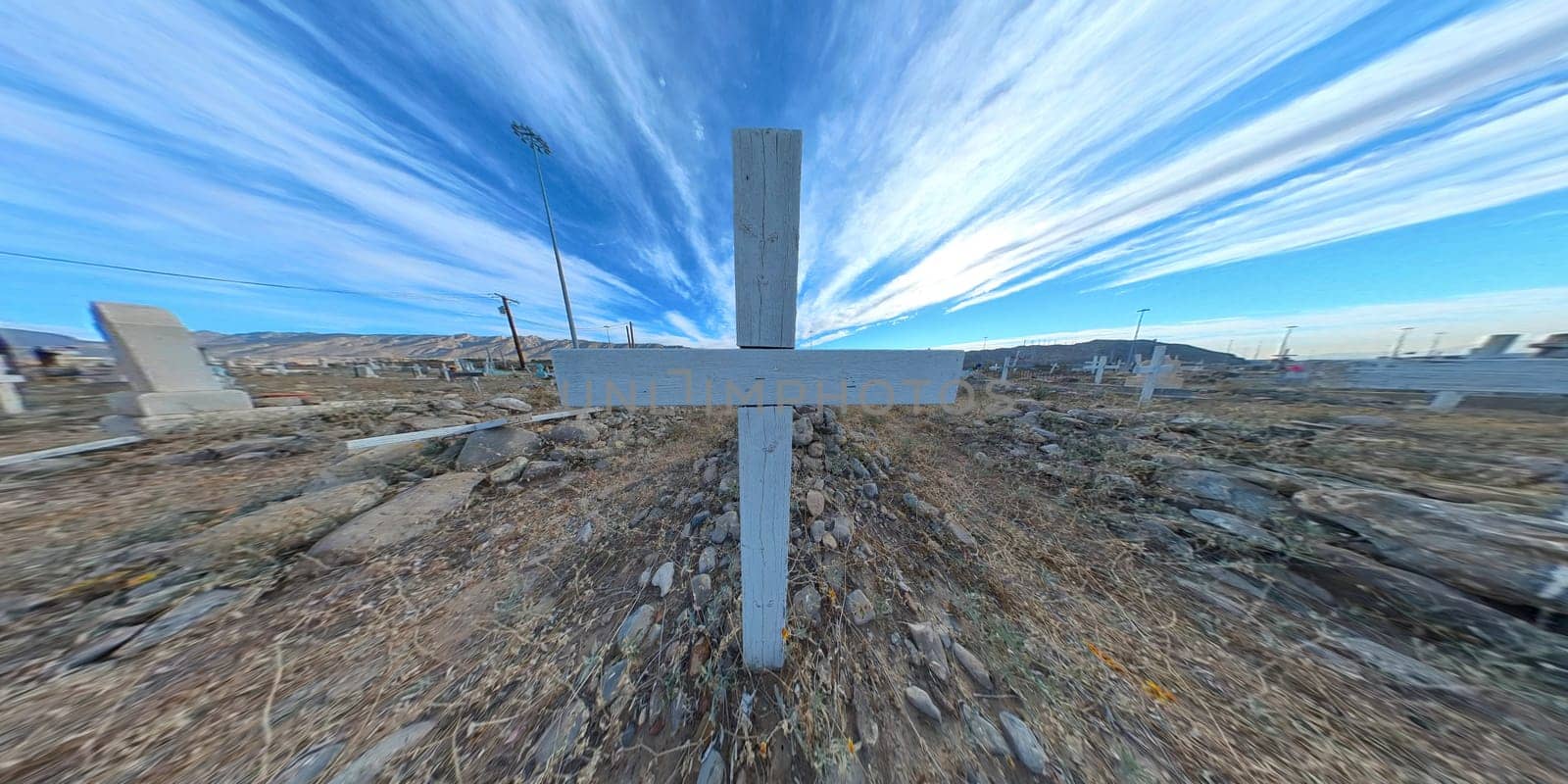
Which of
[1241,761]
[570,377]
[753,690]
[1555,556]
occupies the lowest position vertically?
[1241,761]

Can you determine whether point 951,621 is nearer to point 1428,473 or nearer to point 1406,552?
point 1406,552

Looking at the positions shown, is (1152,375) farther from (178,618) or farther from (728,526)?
(178,618)

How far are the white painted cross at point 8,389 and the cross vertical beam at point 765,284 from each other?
40.2 ft

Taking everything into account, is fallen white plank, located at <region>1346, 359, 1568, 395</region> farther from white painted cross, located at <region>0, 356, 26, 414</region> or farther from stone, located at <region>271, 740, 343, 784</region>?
white painted cross, located at <region>0, 356, 26, 414</region>

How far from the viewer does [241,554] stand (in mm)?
2906

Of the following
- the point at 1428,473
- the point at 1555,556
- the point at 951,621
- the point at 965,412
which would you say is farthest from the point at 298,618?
the point at 1428,473

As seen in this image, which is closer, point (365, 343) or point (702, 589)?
point (702, 589)

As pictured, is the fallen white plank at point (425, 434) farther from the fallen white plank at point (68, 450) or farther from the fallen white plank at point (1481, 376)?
the fallen white plank at point (1481, 376)

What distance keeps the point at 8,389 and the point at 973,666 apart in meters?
13.5

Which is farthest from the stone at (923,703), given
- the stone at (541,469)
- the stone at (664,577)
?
the stone at (541,469)

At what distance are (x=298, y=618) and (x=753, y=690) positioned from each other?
2.99 metres

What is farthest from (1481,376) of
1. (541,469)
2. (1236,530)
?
(541,469)

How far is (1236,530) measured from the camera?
3.05m

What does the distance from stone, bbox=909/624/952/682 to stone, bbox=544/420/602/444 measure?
176 inches
